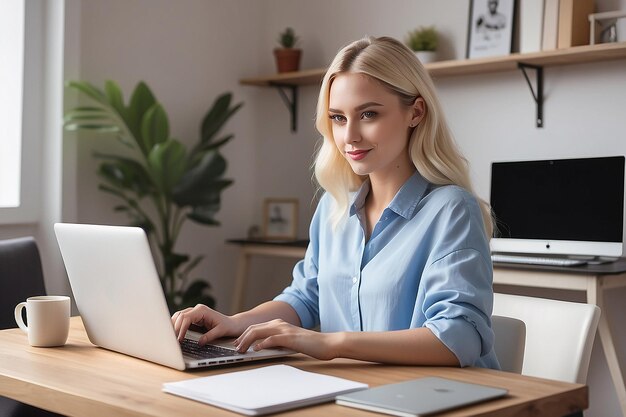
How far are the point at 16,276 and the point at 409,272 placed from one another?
1108 millimetres

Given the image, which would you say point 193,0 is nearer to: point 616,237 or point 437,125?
point 616,237

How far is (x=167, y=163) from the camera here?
3.78m

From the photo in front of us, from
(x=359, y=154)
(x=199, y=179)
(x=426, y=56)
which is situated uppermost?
(x=426, y=56)

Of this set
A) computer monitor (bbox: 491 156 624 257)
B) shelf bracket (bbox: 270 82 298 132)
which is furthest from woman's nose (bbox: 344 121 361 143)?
shelf bracket (bbox: 270 82 298 132)

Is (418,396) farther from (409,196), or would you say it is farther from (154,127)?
(154,127)

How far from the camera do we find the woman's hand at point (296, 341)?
4.93ft

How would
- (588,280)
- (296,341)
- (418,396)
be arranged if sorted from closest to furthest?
(418,396) → (296,341) → (588,280)

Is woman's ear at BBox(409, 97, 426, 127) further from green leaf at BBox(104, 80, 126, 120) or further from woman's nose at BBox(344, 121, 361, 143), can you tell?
green leaf at BBox(104, 80, 126, 120)

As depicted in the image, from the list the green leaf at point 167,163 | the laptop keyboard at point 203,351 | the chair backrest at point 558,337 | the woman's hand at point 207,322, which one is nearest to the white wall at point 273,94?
the green leaf at point 167,163

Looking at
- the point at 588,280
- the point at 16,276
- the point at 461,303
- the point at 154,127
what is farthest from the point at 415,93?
the point at 154,127

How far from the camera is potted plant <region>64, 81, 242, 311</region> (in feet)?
12.3

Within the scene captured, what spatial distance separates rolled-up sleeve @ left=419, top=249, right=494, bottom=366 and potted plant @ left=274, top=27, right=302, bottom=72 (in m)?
2.84

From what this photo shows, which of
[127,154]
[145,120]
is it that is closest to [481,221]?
[145,120]

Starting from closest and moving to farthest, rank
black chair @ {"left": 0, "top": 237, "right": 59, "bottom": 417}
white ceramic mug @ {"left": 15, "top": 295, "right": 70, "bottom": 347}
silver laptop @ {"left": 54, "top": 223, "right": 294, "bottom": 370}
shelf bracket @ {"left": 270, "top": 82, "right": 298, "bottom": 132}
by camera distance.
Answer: silver laptop @ {"left": 54, "top": 223, "right": 294, "bottom": 370} < white ceramic mug @ {"left": 15, "top": 295, "right": 70, "bottom": 347} < black chair @ {"left": 0, "top": 237, "right": 59, "bottom": 417} < shelf bracket @ {"left": 270, "top": 82, "right": 298, "bottom": 132}
